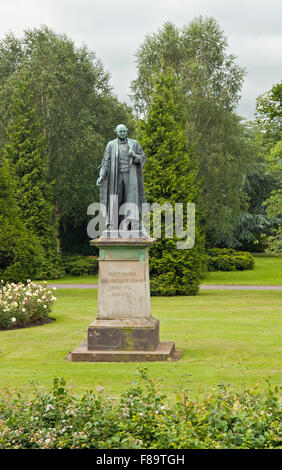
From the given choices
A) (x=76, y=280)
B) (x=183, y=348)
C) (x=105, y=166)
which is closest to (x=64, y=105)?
(x=76, y=280)

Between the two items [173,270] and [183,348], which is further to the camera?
[173,270]

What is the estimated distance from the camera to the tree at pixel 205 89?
32500mm

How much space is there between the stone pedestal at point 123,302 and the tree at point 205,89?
22.2 m

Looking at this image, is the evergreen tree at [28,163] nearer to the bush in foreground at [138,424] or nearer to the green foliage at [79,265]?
the green foliage at [79,265]

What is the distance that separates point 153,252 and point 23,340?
1205cm

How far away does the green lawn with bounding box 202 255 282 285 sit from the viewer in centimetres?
3142

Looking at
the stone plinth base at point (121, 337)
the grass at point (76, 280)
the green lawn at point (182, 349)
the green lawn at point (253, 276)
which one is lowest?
the grass at point (76, 280)

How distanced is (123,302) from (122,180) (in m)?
2.35

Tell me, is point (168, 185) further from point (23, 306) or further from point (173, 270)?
point (23, 306)

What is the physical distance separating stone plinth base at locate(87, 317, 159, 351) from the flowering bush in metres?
3.94

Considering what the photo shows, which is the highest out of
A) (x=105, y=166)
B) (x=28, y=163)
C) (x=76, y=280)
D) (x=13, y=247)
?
(x=28, y=163)

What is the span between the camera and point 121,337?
1052 cm

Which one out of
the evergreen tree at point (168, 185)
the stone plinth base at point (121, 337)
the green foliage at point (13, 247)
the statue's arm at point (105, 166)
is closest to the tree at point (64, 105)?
the evergreen tree at point (168, 185)

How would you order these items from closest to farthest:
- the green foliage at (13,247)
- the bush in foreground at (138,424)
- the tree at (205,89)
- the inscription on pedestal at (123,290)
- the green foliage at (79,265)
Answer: the bush in foreground at (138,424) → the inscription on pedestal at (123,290) → the green foliage at (13,247) → the tree at (205,89) → the green foliage at (79,265)
